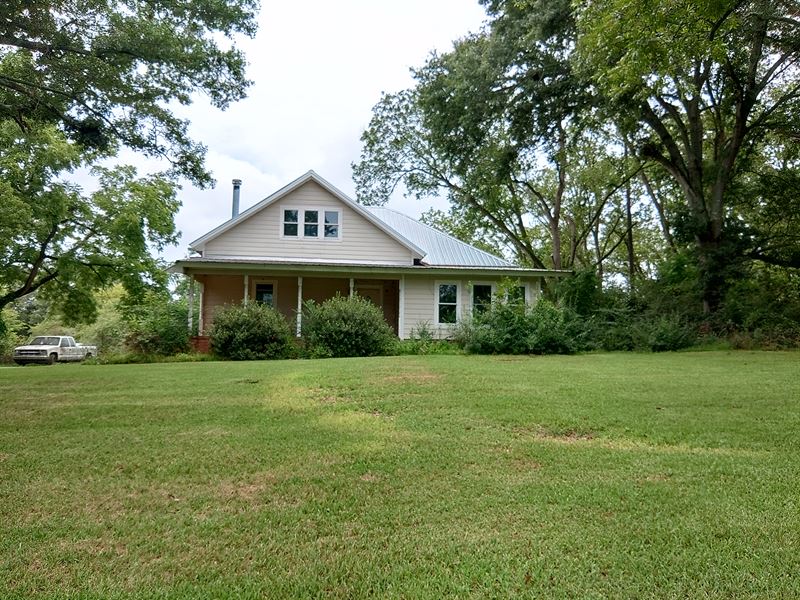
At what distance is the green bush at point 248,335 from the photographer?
47.1 ft

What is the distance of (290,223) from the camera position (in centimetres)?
1858

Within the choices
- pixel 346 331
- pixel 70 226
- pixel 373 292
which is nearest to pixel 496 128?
Answer: pixel 373 292

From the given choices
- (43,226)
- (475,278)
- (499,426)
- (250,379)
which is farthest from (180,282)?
(499,426)

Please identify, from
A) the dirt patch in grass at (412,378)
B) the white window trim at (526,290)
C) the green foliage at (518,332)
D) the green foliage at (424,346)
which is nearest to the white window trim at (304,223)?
the green foliage at (424,346)

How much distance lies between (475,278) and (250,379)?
1156 centimetres

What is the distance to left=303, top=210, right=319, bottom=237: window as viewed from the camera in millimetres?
18625

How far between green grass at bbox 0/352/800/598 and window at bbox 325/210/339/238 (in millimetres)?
12711

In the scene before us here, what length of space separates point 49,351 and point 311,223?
15.6 metres

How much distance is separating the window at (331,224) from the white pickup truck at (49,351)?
15.8 metres

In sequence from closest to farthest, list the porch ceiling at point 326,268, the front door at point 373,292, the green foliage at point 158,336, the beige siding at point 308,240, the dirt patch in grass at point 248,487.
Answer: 1. the dirt patch in grass at point 248,487
2. the green foliage at point 158,336
3. the porch ceiling at point 326,268
4. the beige siding at point 308,240
5. the front door at point 373,292

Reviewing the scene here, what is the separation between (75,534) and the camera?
2764mm

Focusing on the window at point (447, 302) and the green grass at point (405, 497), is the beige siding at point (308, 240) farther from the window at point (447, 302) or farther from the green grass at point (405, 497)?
the green grass at point (405, 497)

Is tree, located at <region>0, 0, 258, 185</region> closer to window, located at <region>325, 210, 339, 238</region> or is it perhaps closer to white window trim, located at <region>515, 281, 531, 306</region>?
window, located at <region>325, 210, 339, 238</region>

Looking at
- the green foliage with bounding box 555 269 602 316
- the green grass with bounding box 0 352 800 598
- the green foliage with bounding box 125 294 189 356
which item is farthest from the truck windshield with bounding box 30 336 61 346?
the green foliage with bounding box 555 269 602 316
